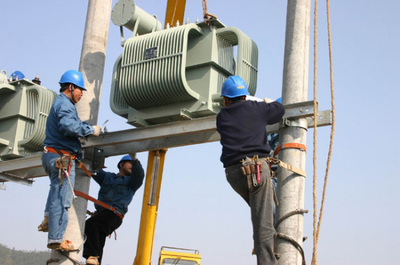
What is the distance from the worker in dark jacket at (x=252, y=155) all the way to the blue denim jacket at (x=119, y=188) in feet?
8.97

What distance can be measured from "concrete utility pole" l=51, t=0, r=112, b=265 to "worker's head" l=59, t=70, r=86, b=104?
490mm

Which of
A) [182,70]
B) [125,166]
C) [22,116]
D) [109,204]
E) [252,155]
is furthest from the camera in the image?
[22,116]

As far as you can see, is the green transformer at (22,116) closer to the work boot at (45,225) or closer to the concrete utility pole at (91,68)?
the concrete utility pole at (91,68)

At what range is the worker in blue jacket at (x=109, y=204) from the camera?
325 inches

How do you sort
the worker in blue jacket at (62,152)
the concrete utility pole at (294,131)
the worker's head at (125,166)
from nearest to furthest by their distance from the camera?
1. the concrete utility pole at (294,131)
2. the worker in blue jacket at (62,152)
3. the worker's head at (125,166)

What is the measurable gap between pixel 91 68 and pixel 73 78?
650 millimetres

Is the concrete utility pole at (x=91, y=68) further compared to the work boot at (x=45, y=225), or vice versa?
the concrete utility pole at (x=91, y=68)

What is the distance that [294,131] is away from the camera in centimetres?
603

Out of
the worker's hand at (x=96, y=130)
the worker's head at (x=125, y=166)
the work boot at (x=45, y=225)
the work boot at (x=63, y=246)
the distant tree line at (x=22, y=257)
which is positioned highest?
the distant tree line at (x=22, y=257)

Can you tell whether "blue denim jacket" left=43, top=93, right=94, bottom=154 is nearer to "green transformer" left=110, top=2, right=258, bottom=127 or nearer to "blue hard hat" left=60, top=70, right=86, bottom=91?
"blue hard hat" left=60, top=70, right=86, bottom=91

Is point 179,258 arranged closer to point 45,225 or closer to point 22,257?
point 45,225

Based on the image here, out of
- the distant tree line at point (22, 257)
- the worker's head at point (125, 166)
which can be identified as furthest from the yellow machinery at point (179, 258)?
the distant tree line at point (22, 257)

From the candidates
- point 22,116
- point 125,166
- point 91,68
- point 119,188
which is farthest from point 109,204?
point 22,116

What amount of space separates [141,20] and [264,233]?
3.64 metres
